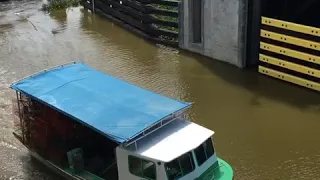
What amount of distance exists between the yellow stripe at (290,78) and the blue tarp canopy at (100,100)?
604 cm

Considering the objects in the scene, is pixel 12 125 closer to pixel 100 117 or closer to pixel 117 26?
pixel 100 117

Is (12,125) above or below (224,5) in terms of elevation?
below

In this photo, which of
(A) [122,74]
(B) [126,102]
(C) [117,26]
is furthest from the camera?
(C) [117,26]

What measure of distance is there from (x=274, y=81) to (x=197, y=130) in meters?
6.97

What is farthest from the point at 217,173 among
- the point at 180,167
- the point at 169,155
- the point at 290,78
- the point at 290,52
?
the point at 290,52

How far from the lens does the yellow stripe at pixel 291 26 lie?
14.0m

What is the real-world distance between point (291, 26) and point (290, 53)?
0.79 meters

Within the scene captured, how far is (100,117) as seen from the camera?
9.31 m

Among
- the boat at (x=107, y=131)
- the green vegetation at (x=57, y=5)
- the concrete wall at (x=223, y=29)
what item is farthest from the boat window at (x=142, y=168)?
the green vegetation at (x=57, y=5)

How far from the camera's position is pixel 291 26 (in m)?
14.6

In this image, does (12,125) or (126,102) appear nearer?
(126,102)

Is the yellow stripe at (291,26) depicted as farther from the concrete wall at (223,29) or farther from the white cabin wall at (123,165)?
the white cabin wall at (123,165)

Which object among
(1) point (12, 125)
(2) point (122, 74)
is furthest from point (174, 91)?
(1) point (12, 125)

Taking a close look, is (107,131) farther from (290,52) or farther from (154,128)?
(290,52)
